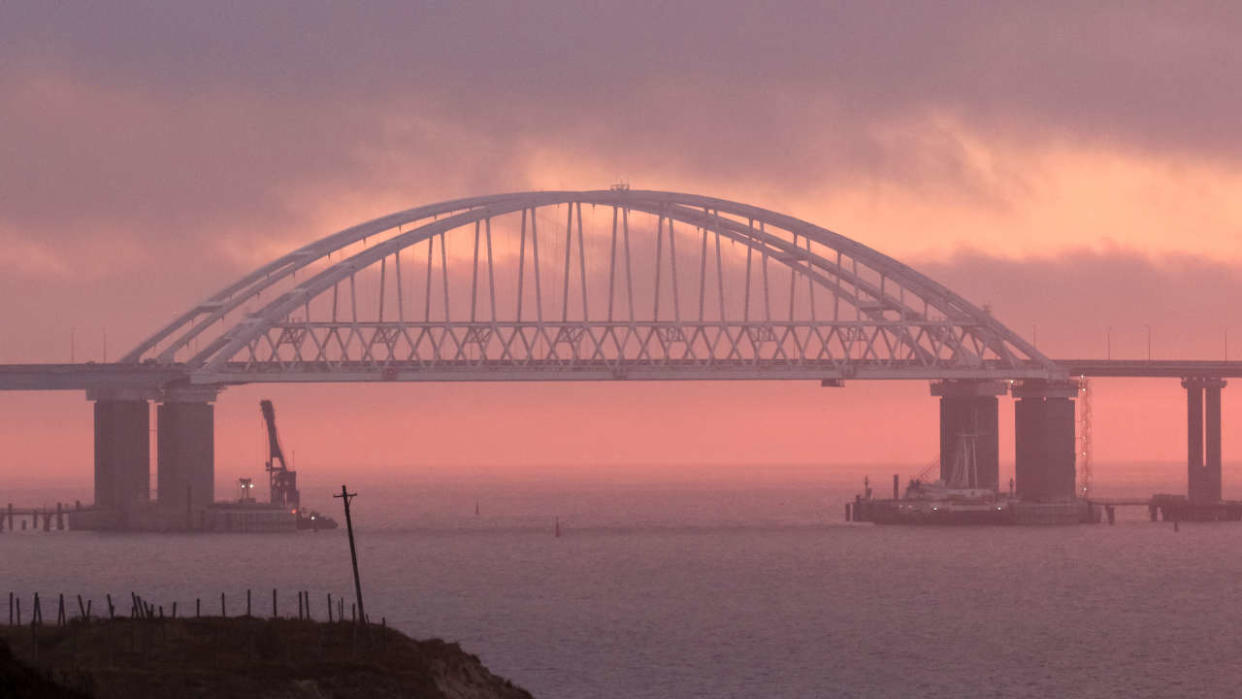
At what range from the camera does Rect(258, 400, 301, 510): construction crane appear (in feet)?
615

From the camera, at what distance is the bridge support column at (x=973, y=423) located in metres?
184

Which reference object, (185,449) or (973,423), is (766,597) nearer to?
(185,449)

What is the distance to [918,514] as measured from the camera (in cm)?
18812

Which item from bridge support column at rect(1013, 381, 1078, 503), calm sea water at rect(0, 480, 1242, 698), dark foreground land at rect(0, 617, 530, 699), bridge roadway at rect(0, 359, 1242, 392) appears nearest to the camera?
dark foreground land at rect(0, 617, 530, 699)

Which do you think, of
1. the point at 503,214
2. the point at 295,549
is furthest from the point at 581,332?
the point at 295,549

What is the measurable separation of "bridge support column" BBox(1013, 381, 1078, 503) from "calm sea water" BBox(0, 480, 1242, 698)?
15.7 feet

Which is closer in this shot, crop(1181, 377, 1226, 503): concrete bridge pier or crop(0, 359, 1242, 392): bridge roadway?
crop(0, 359, 1242, 392): bridge roadway

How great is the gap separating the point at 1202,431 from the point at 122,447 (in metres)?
89.4

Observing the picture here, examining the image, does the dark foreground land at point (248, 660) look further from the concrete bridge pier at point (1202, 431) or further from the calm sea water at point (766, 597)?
the concrete bridge pier at point (1202, 431)

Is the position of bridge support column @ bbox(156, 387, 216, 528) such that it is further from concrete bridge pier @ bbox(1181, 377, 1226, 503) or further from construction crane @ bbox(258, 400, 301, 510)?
concrete bridge pier @ bbox(1181, 377, 1226, 503)

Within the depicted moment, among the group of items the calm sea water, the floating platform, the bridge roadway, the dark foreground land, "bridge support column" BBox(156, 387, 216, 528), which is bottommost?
the calm sea water

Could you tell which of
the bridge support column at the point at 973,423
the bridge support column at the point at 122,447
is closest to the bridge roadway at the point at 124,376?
the bridge support column at the point at 122,447

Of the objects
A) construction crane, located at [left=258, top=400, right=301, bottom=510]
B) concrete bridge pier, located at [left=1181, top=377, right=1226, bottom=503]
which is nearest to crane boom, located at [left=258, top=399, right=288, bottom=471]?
construction crane, located at [left=258, top=400, right=301, bottom=510]

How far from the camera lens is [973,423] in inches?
7293
